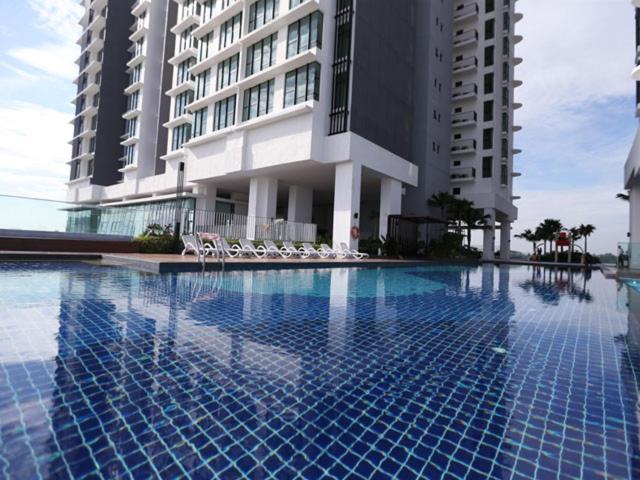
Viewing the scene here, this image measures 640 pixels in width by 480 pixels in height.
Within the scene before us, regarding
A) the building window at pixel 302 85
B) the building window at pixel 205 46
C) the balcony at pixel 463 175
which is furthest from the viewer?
the balcony at pixel 463 175

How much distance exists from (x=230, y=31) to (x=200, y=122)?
22.5ft

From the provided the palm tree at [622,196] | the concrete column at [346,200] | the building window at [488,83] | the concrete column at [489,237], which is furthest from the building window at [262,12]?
the palm tree at [622,196]

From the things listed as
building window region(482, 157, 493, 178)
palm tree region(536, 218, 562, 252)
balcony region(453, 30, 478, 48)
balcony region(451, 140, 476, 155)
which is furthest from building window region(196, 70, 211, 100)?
palm tree region(536, 218, 562, 252)

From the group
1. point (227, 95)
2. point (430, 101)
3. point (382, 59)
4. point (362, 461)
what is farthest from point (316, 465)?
point (430, 101)

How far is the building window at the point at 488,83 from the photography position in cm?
3356

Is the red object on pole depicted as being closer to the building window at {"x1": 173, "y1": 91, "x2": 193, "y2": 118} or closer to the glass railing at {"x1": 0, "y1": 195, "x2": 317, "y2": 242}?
the glass railing at {"x1": 0, "y1": 195, "x2": 317, "y2": 242}

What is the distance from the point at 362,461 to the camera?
1.82 metres

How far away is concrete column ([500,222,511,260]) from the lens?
121ft

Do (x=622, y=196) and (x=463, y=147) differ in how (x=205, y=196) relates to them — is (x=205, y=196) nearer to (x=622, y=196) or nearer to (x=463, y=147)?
(x=463, y=147)

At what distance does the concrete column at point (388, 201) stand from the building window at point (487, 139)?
1585cm

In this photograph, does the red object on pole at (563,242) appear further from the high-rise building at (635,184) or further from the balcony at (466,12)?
the balcony at (466,12)

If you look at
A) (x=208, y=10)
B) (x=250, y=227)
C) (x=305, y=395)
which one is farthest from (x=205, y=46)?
(x=305, y=395)

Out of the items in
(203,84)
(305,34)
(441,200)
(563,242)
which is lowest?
(563,242)

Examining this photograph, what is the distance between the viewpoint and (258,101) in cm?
2191
